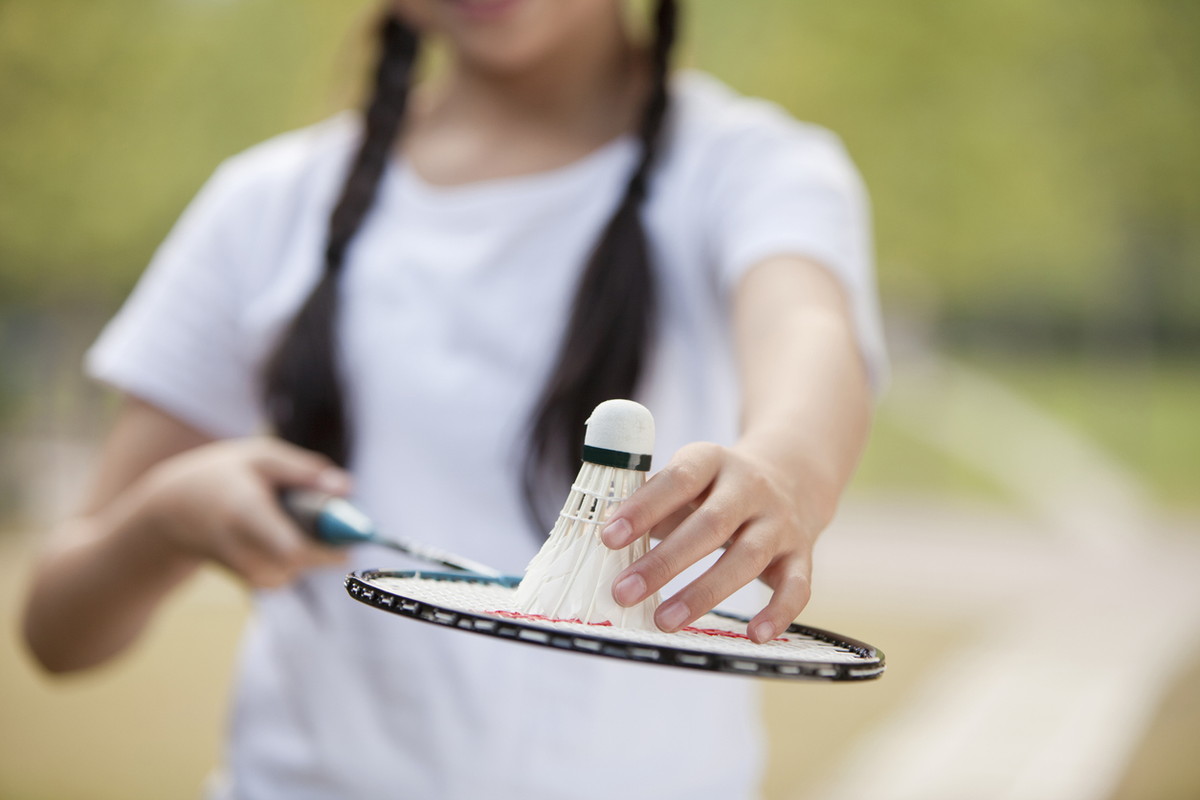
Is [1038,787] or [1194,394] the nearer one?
[1038,787]

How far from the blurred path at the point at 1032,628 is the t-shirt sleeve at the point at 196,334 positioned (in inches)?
18.1

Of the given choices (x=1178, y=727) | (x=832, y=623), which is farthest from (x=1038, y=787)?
(x=832, y=623)

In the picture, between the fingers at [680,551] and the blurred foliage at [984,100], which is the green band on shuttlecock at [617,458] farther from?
the blurred foliage at [984,100]

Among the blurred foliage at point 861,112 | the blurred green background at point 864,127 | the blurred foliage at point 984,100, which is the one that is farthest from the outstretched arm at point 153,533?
the blurred foliage at point 984,100

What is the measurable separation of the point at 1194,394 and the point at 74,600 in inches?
429

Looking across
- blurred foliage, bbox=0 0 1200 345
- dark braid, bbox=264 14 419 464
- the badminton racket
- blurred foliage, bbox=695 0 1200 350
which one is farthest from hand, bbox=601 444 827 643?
blurred foliage, bbox=695 0 1200 350

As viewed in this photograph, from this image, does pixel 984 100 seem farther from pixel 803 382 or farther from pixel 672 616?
pixel 672 616

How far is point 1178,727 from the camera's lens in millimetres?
2926

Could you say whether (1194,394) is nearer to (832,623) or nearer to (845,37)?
(845,37)

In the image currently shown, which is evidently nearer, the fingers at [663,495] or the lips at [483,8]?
the fingers at [663,495]

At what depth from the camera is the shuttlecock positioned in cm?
41

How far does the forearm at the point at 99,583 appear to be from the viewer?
79cm

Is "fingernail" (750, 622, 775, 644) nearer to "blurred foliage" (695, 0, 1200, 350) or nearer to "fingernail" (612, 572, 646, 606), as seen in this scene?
"fingernail" (612, 572, 646, 606)

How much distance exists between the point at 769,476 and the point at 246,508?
37 centimetres
